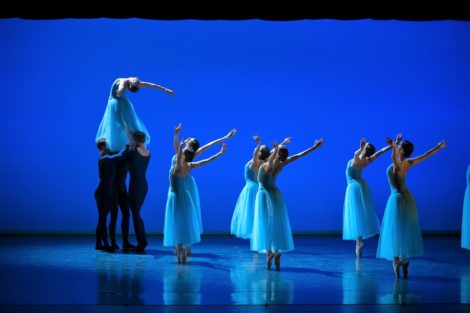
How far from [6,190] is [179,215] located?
4333 millimetres

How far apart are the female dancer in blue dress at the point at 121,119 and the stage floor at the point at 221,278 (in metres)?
1.37

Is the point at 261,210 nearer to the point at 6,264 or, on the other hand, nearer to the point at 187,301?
the point at 187,301

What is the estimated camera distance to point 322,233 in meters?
12.3

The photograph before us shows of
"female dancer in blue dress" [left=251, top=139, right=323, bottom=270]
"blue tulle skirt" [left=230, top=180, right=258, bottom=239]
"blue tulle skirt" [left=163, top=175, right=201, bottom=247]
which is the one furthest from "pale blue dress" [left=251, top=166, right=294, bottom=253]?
"blue tulle skirt" [left=230, top=180, right=258, bottom=239]

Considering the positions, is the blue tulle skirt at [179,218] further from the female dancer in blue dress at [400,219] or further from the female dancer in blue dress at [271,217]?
the female dancer in blue dress at [400,219]

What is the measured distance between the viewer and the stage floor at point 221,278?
6.30 m

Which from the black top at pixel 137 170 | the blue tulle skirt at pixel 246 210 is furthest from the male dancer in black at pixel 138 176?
the blue tulle skirt at pixel 246 210

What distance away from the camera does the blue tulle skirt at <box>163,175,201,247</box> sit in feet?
27.9

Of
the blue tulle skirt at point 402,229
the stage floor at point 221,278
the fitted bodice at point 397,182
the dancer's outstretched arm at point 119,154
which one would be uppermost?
the dancer's outstretched arm at point 119,154

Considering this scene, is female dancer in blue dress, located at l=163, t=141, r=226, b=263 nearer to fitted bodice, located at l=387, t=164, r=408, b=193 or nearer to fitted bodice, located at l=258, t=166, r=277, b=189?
fitted bodice, located at l=258, t=166, r=277, b=189

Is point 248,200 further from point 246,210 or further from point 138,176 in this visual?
point 138,176

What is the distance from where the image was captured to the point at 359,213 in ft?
31.6

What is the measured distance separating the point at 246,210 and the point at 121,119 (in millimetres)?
1997

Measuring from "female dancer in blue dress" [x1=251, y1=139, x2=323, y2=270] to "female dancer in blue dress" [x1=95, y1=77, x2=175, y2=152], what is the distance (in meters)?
2.27
